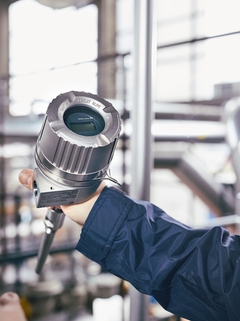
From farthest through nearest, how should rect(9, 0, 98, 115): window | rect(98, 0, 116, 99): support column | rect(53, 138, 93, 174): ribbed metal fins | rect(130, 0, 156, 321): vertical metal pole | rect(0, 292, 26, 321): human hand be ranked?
rect(98, 0, 116, 99): support column → rect(9, 0, 98, 115): window → rect(0, 292, 26, 321): human hand → rect(130, 0, 156, 321): vertical metal pole → rect(53, 138, 93, 174): ribbed metal fins

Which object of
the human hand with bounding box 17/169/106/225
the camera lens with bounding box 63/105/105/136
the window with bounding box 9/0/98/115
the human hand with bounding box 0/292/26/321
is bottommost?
the human hand with bounding box 0/292/26/321

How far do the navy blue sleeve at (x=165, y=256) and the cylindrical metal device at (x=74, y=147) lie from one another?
0.13ft

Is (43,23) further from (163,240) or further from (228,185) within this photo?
(163,240)

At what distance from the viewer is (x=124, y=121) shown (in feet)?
4.69

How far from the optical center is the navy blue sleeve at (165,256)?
354 millimetres

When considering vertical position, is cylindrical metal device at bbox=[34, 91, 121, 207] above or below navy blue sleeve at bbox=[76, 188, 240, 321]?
above

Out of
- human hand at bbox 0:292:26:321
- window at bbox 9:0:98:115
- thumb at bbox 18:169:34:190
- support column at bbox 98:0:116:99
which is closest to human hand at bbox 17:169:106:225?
thumb at bbox 18:169:34:190

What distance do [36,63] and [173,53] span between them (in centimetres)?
186

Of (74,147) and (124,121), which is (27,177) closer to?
(74,147)

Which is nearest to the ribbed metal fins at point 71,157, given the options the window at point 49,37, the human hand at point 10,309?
the human hand at point 10,309

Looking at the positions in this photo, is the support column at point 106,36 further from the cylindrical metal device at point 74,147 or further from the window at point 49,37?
the cylindrical metal device at point 74,147

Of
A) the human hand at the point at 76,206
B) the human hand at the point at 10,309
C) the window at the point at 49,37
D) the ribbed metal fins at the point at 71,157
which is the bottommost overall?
A: the human hand at the point at 10,309

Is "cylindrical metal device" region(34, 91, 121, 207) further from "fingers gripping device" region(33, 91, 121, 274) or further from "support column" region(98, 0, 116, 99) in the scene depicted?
"support column" region(98, 0, 116, 99)

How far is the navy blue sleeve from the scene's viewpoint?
35 centimetres
